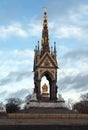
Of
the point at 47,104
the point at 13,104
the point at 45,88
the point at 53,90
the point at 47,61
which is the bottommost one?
the point at 47,104

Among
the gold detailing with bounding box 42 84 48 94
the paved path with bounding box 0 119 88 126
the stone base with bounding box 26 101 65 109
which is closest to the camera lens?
the paved path with bounding box 0 119 88 126

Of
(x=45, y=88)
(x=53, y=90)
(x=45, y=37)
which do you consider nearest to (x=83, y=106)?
(x=53, y=90)

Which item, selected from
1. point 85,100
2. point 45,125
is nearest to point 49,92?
point 45,125

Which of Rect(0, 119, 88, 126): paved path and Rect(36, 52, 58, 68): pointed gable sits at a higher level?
Rect(36, 52, 58, 68): pointed gable

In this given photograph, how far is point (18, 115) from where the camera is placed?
41.3 metres

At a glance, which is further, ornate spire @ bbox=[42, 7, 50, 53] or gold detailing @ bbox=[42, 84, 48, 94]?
ornate spire @ bbox=[42, 7, 50, 53]

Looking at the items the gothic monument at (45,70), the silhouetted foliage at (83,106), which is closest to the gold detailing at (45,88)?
the gothic monument at (45,70)

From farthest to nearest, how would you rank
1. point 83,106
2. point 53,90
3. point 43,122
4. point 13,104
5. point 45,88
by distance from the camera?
point 13,104 < point 83,106 < point 53,90 < point 45,88 < point 43,122

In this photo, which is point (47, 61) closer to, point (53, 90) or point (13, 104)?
point (53, 90)

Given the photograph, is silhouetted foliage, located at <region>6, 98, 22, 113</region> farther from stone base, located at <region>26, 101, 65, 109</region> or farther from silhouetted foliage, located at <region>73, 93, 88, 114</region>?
stone base, located at <region>26, 101, 65, 109</region>

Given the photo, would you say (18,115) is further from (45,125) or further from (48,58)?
(48,58)

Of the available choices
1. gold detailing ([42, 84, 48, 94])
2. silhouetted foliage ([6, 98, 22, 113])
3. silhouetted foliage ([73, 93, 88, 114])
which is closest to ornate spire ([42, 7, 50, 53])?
gold detailing ([42, 84, 48, 94])

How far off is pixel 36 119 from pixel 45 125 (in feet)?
11.8

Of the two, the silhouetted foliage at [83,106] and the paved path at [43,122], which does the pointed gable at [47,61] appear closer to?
the paved path at [43,122]
